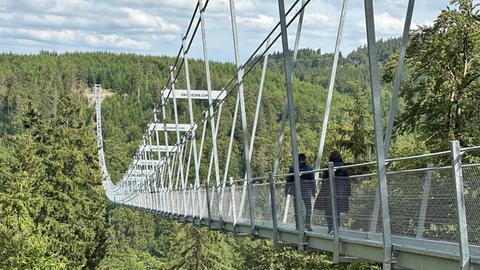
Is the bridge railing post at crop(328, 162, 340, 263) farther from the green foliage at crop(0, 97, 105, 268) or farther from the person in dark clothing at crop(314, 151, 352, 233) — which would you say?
the green foliage at crop(0, 97, 105, 268)

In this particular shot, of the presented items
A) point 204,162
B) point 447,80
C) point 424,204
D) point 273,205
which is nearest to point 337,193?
point 424,204

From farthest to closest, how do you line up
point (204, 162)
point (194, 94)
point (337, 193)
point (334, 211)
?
point (204, 162), point (194, 94), point (337, 193), point (334, 211)

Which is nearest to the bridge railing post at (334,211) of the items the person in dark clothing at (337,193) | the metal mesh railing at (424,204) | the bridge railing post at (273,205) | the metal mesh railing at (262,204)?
the person in dark clothing at (337,193)

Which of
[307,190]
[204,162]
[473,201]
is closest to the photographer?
[473,201]

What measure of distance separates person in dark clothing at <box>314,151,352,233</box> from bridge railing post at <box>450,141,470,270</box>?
Result: 291 cm

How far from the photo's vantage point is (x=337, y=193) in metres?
10.1

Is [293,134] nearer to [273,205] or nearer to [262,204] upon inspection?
[273,205]

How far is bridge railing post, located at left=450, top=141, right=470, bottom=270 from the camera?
264 inches

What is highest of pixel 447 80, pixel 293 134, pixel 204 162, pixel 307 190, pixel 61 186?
pixel 447 80

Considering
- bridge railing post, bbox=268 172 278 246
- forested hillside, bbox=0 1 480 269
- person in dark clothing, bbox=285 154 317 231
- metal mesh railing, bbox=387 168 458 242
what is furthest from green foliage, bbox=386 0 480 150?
metal mesh railing, bbox=387 168 458 242

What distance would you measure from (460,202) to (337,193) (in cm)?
327

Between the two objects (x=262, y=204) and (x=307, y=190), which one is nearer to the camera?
(x=307, y=190)

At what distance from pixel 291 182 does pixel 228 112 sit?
81403mm

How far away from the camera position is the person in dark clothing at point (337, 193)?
387 inches
